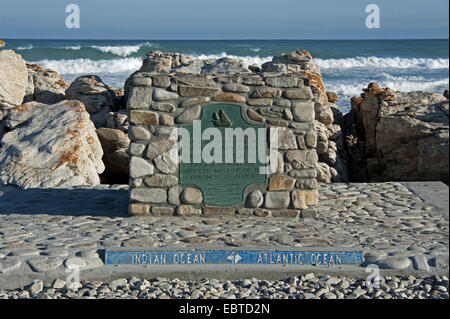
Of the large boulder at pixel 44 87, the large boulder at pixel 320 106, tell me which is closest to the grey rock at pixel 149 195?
the large boulder at pixel 320 106

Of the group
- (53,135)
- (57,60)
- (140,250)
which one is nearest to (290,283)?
(140,250)

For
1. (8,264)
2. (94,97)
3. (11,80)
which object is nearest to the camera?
(8,264)

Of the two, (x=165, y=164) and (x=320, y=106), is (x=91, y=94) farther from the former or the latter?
(x=165, y=164)

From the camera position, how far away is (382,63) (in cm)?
3509

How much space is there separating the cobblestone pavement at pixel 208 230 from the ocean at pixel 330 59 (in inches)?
660

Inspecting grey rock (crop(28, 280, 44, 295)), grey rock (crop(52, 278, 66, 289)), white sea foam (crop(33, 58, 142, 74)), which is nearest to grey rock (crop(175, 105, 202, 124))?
grey rock (crop(52, 278, 66, 289))

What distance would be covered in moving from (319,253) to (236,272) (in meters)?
0.80

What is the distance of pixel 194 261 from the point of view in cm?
508

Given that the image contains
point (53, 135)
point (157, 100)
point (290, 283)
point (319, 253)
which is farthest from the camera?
point (53, 135)

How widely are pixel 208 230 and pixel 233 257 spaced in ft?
2.73

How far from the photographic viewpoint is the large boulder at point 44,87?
35.7 ft

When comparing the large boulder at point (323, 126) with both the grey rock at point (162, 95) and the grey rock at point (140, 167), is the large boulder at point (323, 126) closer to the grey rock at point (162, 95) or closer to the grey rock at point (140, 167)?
the grey rock at point (162, 95)

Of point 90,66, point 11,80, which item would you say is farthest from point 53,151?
point 90,66

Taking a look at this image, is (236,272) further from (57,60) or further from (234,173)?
(57,60)
